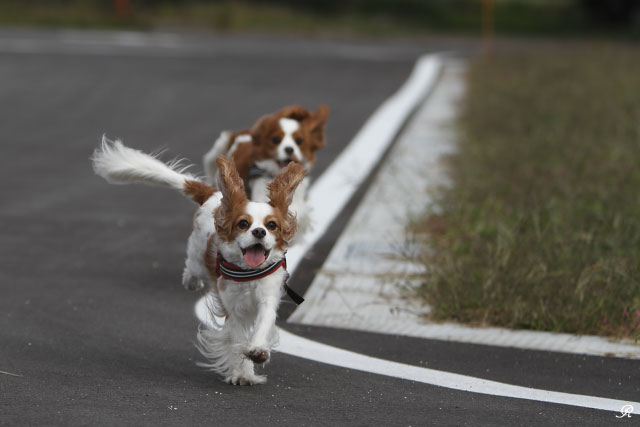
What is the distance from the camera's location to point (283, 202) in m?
5.74

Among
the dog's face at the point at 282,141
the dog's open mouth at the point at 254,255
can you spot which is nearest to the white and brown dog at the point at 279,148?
the dog's face at the point at 282,141

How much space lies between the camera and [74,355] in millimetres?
6316

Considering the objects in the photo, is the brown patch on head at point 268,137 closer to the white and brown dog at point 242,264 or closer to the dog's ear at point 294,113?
the dog's ear at point 294,113

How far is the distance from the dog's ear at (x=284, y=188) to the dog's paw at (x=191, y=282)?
4.23ft

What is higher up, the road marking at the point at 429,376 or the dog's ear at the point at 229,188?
the dog's ear at the point at 229,188

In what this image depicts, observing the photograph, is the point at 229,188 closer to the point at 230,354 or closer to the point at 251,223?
the point at 251,223

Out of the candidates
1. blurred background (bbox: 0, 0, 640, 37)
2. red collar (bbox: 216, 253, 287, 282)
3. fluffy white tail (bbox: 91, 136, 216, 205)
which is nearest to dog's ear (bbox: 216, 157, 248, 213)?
red collar (bbox: 216, 253, 287, 282)

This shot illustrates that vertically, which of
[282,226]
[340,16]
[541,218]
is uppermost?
[282,226]

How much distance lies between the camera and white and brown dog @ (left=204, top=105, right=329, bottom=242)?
25.8ft

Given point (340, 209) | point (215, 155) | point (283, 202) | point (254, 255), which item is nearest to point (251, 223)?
point (254, 255)

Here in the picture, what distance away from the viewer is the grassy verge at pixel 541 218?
23.9ft

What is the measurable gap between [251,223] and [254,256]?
0.57 ft

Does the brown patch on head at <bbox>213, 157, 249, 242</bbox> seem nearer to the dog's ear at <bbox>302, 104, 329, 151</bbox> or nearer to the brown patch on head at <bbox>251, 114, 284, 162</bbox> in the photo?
the brown patch on head at <bbox>251, 114, 284, 162</bbox>

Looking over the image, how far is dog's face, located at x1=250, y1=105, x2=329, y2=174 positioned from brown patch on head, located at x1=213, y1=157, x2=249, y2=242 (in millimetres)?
2156
